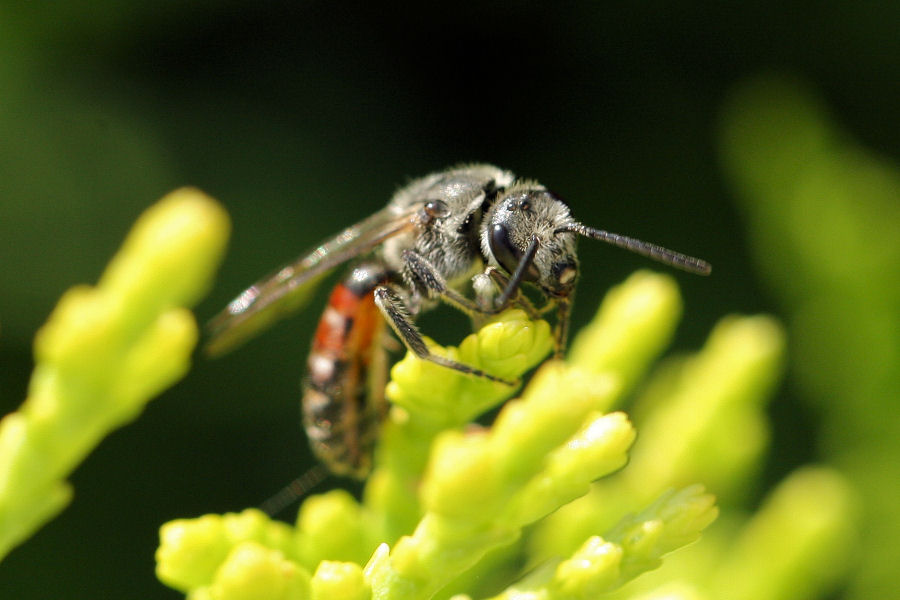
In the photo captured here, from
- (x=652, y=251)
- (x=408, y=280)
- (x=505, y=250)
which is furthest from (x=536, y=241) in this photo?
(x=408, y=280)

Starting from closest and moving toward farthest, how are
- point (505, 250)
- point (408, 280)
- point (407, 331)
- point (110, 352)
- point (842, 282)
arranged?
point (110, 352) → point (407, 331) → point (505, 250) → point (408, 280) → point (842, 282)

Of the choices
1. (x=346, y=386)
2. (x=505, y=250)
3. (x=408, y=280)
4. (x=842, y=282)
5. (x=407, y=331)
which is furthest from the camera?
(x=842, y=282)

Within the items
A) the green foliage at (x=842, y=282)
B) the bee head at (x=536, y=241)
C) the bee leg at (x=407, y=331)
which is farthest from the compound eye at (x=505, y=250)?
the green foliage at (x=842, y=282)

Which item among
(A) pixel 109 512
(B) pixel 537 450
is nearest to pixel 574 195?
(A) pixel 109 512

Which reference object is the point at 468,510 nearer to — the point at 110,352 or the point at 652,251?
the point at 110,352

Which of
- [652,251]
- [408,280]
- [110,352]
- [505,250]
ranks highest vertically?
[408,280]

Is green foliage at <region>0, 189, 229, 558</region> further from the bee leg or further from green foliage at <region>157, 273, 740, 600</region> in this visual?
the bee leg

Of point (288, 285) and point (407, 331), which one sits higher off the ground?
point (288, 285)
